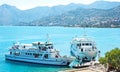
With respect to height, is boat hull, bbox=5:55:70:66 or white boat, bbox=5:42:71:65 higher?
white boat, bbox=5:42:71:65

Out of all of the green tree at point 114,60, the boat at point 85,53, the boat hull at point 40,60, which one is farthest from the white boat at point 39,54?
the green tree at point 114,60

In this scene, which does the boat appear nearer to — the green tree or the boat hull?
the boat hull

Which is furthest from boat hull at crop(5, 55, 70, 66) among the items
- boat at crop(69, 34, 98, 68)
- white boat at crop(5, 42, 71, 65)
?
boat at crop(69, 34, 98, 68)

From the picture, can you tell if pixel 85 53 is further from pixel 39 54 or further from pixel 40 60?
pixel 39 54

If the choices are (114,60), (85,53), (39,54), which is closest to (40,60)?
(39,54)

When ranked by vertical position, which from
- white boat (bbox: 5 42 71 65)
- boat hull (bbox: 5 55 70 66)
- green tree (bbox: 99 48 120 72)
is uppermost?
green tree (bbox: 99 48 120 72)

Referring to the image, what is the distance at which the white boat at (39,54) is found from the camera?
238 feet

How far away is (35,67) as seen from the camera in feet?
237

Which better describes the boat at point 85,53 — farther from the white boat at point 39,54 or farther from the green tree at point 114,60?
the green tree at point 114,60

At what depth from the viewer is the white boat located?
7250 cm

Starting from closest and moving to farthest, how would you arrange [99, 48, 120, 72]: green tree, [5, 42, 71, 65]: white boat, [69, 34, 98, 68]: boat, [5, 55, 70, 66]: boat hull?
[99, 48, 120, 72]: green tree < [5, 55, 70, 66]: boat hull < [5, 42, 71, 65]: white boat < [69, 34, 98, 68]: boat

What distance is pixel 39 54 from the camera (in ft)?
249

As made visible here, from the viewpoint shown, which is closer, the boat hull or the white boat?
the boat hull

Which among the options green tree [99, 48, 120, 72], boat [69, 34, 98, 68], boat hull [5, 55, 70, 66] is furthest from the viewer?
boat [69, 34, 98, 68]
